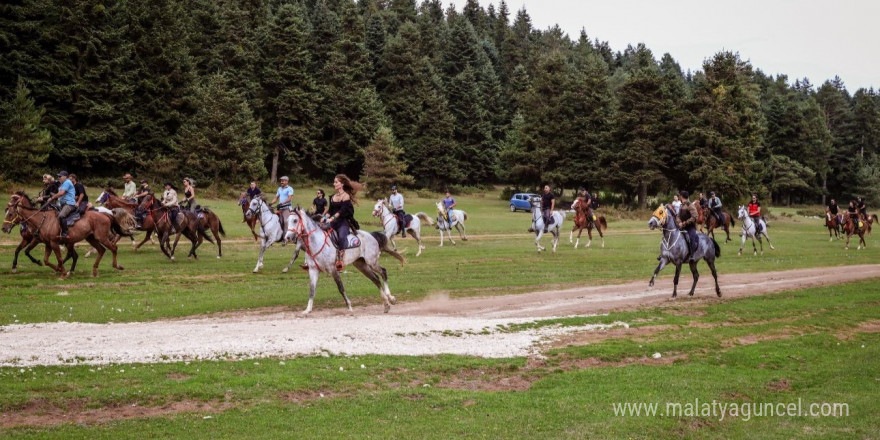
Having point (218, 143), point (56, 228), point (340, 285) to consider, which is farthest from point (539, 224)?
point (218, 143)

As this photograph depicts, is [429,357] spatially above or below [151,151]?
below

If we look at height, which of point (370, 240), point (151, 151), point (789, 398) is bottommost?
point (789, 398)

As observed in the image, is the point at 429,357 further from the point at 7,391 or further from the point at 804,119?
the point at 804,119

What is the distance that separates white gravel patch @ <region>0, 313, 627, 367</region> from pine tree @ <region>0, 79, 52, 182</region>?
46207 millimetres

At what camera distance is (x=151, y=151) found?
236 feet

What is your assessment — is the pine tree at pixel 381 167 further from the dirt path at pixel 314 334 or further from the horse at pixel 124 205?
the dirt path at pixel 314 334

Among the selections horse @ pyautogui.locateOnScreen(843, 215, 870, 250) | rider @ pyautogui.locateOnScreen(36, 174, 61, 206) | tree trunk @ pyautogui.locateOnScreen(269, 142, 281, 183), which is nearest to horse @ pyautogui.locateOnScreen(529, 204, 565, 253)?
horse @ pyautogui.locateOnScreen(843, 215, 870, 250)

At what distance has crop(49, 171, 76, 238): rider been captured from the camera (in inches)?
955

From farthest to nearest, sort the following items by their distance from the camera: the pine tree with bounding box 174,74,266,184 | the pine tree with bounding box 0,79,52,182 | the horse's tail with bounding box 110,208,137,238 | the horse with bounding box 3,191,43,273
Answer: the pine tree with bounding box 174,74,266,184 < the pine tree with bounding box 0,79,52,182 < the horse's tail with bounding box 110,208,137,238 < the horse with bounding box 3,191,43,273

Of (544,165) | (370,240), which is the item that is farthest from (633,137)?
(370,240)

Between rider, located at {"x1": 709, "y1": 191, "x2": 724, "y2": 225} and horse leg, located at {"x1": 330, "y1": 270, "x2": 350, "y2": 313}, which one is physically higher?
rider, located at {"x1": 709, "y1": 191, "x2": 724, "y2": 225}

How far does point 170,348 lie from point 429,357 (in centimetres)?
531

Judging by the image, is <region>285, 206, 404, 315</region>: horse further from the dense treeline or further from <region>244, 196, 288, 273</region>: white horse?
the dense treeline

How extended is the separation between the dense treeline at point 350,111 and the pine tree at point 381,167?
14.4 inches
